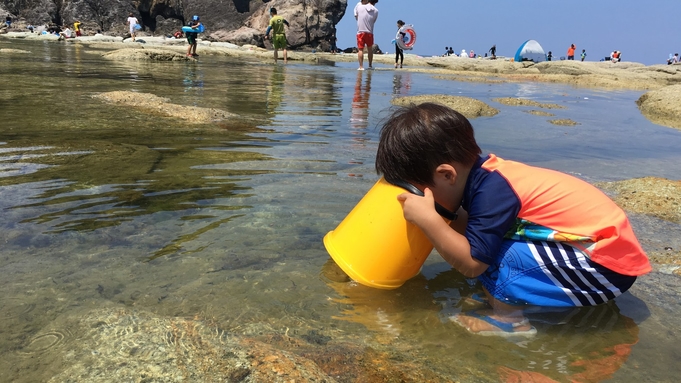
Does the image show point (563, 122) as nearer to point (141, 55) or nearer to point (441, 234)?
point (441, 234)

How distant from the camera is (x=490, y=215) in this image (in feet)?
6.05

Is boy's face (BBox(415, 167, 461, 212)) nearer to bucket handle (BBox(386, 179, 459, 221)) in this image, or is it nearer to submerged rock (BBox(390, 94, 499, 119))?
bucket handle (BBox(386, 179, 459, 221))

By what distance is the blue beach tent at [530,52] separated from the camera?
97.0ft

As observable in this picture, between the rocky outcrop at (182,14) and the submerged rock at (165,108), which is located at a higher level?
the rocky outcrop at (182,14)

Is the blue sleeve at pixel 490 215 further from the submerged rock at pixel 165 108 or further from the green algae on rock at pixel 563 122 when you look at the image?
the green algae on rock at pixel 563 122

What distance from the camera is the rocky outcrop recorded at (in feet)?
114

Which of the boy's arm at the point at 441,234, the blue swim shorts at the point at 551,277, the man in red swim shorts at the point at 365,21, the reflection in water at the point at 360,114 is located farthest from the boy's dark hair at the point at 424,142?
the man in red swim shorts at the point at 365,21

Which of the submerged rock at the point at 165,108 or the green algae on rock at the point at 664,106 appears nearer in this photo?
the submerged rock at the point at 165,108

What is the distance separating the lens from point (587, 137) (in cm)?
560

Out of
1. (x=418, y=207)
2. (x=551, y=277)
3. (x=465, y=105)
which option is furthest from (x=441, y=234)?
(x=465, y=105)

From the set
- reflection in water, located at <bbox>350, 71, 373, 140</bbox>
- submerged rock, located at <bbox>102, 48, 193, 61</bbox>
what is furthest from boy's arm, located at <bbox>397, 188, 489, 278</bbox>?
submerged rock, located at <bbox>102, 48, 193, 61</bbox>

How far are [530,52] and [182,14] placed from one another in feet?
86.6

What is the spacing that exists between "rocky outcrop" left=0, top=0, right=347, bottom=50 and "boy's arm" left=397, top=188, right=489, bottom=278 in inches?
1349

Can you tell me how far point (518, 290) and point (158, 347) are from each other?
4.52ft
